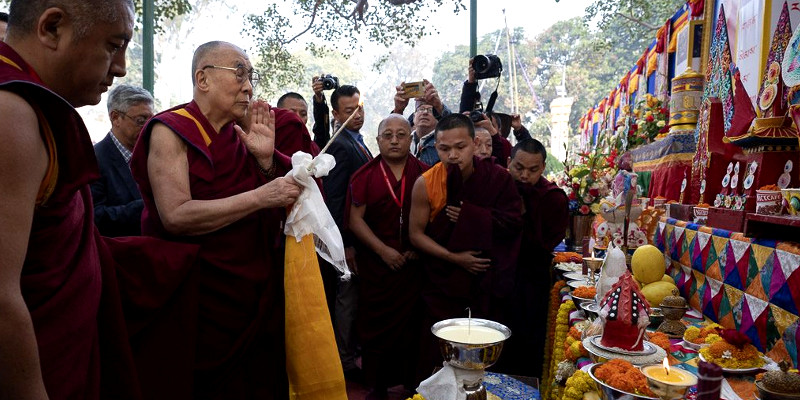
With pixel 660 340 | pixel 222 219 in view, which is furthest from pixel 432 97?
pixel 660 340

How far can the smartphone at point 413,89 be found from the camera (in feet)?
11.9

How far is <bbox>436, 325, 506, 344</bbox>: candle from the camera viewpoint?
135cm

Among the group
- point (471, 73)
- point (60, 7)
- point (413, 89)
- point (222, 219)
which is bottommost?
point (222, 219)

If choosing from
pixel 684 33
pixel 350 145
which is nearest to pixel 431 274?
pixel 350 145

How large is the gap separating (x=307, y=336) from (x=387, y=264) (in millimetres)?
1288

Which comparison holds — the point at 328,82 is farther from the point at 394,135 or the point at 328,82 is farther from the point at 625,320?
the point at 625,320

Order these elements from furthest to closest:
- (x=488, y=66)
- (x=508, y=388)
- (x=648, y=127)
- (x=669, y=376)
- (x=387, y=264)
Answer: (x=648, y=127) → (x=488, y=66) → (x=387, y=264) → (x=508, y=388) → (x=669, y=376)

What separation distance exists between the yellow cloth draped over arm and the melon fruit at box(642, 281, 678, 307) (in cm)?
121

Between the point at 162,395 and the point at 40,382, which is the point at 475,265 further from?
the point at 40,382

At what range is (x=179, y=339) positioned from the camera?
165cm

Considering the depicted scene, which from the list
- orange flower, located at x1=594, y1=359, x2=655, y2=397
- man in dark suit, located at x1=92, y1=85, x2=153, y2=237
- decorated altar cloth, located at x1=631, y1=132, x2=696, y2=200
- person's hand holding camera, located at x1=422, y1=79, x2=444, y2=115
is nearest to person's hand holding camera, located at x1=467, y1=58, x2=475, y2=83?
person's hand holding camera, located at x1=422, y1=79, x2=444, y2=115

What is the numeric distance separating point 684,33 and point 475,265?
13.2 ft

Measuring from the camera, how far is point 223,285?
5.86 ft

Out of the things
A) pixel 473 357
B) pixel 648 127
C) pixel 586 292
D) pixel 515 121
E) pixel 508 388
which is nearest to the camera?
pixel 473 357
